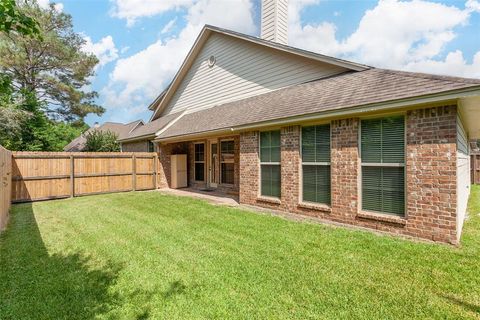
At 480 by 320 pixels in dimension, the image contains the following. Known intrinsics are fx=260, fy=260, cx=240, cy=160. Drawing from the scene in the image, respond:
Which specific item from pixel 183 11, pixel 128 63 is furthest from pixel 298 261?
pixel 128 63

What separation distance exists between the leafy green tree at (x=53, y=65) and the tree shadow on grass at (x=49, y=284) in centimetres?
1906

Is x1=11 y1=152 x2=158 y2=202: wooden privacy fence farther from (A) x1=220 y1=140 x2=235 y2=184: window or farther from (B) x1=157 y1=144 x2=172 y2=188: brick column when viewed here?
(A) x1=220 y1=140 x2=235 y2=184: window

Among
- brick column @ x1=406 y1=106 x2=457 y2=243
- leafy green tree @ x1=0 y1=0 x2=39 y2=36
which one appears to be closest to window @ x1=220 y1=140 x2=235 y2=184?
brick column @ x1=406 y1=106 x2=457 y2=243

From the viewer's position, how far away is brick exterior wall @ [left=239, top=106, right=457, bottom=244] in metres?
4.89

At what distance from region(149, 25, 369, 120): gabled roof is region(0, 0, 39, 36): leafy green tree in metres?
7.70

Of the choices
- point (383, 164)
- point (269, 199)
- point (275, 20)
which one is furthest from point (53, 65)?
point (383, 164)

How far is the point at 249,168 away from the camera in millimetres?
8852

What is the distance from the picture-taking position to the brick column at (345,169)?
6121 millimetres

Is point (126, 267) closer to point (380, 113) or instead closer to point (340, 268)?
point (340, 268)

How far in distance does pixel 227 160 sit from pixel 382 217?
7452 mm

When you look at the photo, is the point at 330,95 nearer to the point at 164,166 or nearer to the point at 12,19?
the point at 12,19

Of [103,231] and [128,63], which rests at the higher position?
[128,63]

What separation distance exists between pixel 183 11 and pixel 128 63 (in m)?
51.9

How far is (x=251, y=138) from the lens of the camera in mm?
8781
